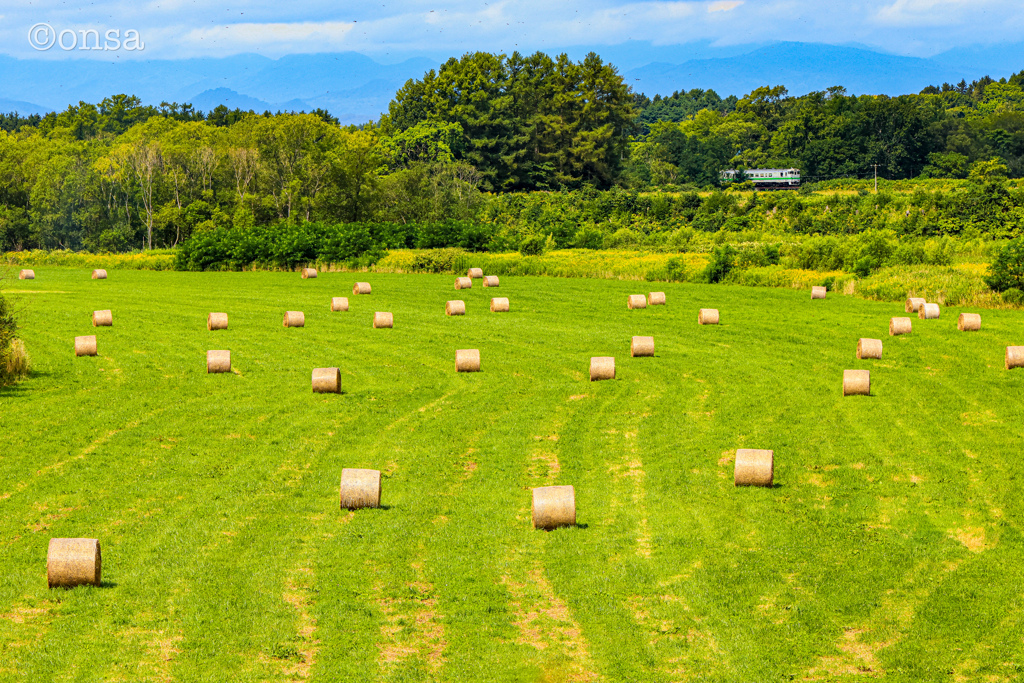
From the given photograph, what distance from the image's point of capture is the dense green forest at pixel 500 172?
3152 inches

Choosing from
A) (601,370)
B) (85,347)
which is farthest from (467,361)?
(85,347)

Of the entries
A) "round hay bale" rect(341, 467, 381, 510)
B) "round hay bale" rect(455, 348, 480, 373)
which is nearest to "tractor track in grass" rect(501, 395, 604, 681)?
"round hay bale" rect(341, 467, 381, 510)

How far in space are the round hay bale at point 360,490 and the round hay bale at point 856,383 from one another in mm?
13657

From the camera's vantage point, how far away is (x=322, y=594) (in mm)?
13344

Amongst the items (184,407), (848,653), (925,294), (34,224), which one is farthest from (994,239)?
(34,224)

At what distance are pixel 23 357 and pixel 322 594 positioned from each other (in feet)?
61.8

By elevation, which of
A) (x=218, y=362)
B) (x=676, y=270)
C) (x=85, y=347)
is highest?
(x=676, y=270)

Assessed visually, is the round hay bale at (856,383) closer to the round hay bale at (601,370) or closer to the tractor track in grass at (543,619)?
the round hay bale at (601,370)

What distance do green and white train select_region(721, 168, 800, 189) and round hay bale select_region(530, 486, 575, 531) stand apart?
6031 inches

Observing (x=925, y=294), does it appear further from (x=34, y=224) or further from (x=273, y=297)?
(x=34, y=224)

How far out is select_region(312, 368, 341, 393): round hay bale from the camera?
26406 mm

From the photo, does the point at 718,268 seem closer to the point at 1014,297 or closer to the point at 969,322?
the point at 1014,297

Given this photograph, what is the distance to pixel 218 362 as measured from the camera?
29.0 m

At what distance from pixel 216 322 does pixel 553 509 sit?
25.4 metres
